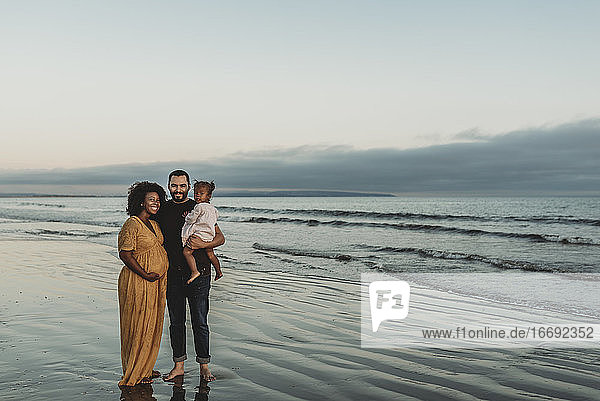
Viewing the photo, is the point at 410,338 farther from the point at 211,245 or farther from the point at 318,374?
the point at 211,245

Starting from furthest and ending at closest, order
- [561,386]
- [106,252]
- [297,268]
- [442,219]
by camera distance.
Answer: [442,219] < [106,252] < [297,268] < [561,386]

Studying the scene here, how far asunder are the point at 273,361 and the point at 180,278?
4.48 feet

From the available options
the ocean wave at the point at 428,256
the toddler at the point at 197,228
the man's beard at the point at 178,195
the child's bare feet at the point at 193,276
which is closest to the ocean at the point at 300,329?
the ocean wave at the point at 428,256

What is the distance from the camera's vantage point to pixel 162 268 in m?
4.57

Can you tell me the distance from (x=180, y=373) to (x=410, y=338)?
2.94 metres

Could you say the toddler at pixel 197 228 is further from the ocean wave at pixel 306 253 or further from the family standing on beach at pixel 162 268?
the ocean wave at pixel 306 253

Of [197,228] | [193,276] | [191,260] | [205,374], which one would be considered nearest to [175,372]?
[205,374]

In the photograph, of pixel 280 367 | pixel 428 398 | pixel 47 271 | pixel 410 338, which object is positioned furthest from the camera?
pixel 47 271

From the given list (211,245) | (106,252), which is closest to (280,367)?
(211,245)

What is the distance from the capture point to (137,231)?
4.44 meters

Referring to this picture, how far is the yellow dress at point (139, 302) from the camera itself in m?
4.45

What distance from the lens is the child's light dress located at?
4547mm

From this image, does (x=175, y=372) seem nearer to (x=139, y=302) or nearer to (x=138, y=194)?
(x=139, y=302)

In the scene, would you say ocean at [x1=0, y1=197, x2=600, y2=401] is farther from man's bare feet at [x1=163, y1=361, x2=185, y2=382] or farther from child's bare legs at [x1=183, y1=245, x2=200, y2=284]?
child's bare legs at [x1=183, y1=245, x2=200, y2=284]
